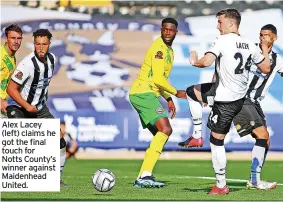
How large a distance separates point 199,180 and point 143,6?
931 cm

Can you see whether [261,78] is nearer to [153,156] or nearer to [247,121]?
[247,121]

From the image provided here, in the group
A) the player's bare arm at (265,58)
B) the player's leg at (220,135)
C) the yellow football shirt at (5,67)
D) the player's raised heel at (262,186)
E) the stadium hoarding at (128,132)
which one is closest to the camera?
the player's leg at (220,135)

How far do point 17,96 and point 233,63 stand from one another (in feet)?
9.97

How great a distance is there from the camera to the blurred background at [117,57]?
2286cm

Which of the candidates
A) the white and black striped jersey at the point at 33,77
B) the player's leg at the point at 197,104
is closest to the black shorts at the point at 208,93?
the player's leg at the point at 197,104

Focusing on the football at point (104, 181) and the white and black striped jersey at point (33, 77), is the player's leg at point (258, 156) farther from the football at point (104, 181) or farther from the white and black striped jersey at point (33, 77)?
the white and black striped jersey at point (33, 77)

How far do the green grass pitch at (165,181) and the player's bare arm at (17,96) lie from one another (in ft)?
3.90

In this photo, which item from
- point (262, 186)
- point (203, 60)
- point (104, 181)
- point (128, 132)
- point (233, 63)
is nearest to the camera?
point (203, 60)

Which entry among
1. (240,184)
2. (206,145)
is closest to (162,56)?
(240,184)

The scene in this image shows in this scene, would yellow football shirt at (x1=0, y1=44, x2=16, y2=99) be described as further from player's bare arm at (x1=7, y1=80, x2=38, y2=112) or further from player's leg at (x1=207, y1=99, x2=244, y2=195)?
player's leg at (x1=207, y1=99, x2=244, y2=195)

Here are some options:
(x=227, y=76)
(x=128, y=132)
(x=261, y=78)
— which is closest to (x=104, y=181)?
(x=227, y=76)

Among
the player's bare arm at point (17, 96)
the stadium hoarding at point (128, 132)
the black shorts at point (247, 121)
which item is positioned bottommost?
the stadium hoarding at point (128, 132)

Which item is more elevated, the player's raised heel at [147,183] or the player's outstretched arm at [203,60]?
the player's outstretched arm at [203,60]

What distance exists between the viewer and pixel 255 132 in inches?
555
